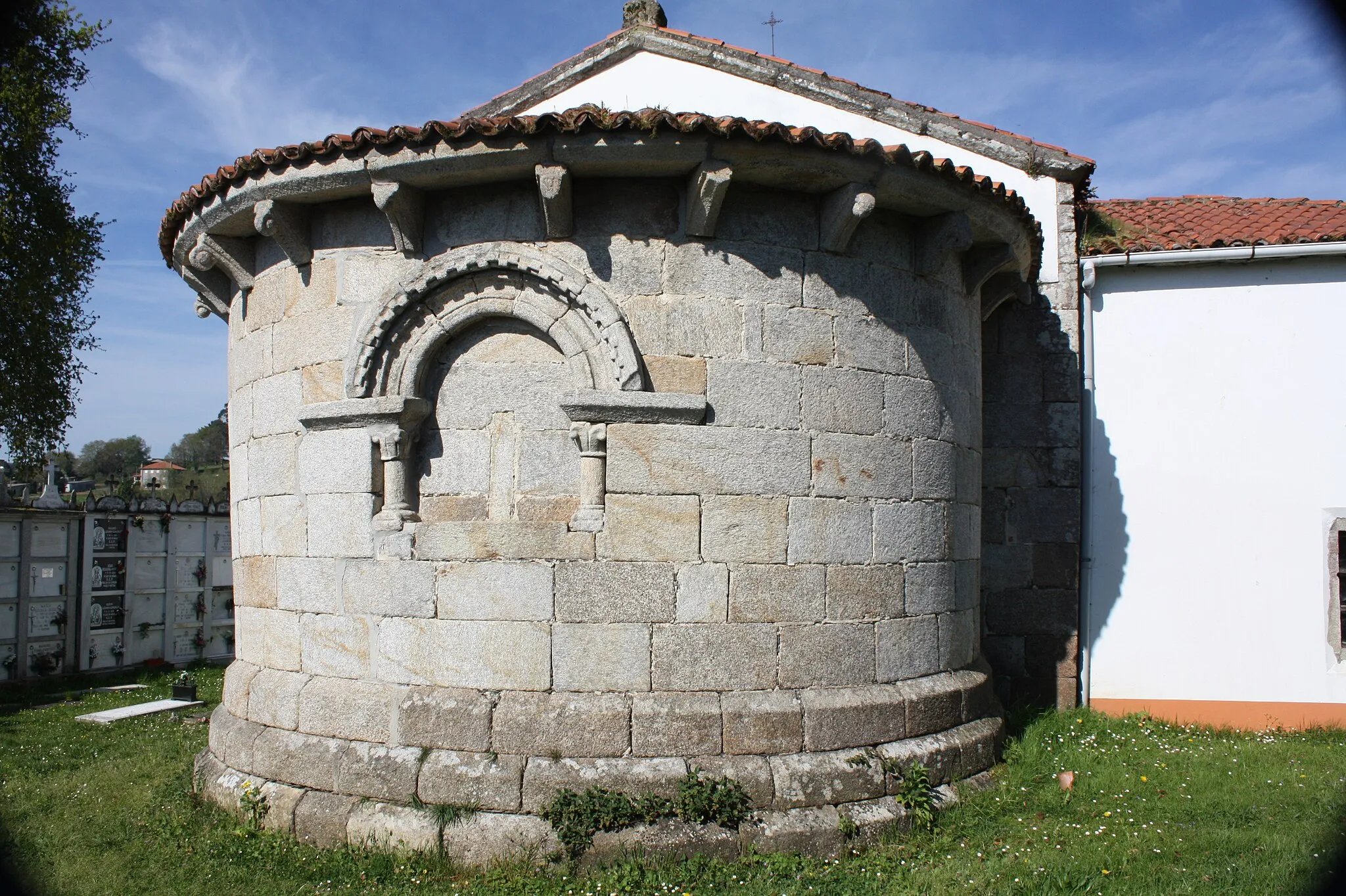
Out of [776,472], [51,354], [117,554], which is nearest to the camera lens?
[776,472]

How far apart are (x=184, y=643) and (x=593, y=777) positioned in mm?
9320

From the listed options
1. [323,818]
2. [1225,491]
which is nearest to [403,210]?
[323,818]

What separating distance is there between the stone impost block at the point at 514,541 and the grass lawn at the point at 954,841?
1568mm

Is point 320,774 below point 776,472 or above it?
below

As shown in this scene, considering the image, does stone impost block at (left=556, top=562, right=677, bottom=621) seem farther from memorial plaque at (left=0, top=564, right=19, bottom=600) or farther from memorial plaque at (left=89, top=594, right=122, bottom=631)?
memorial plaque at (left=89, top=594, right=122, bottom=631)

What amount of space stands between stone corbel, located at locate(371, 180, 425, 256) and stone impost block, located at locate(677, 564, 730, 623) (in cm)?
247

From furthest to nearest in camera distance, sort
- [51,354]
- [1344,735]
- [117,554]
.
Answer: [51,354] < [117,554] < [1344,735]

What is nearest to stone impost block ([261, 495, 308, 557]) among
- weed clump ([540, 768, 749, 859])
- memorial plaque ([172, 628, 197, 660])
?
weed clump ([540, 768, 749, 859])

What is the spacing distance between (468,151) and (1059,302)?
556 cm

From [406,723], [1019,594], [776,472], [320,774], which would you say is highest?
[776,472]

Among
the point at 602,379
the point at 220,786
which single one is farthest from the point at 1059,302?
the point at 220,786

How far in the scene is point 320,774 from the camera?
4922mm

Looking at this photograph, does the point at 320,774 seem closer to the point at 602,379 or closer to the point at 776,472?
the point at 602,379

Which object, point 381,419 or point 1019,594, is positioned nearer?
point 381,419
